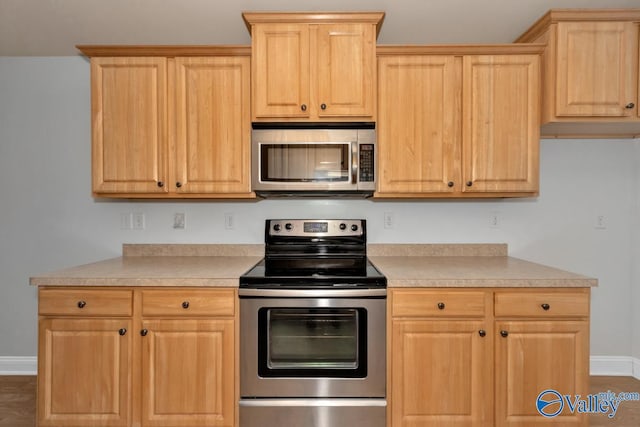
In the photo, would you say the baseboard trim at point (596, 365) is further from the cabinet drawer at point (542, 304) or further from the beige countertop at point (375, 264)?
the cabinet drawer at point (542, 304)

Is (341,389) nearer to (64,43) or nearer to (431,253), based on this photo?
(431,253)

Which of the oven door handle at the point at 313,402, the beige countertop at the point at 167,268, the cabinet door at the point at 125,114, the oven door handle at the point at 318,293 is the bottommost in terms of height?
the oven door handle at the point at 313,402

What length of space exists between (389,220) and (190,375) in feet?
5.30

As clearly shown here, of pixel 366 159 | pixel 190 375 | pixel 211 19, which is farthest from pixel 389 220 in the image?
pixel 211 19

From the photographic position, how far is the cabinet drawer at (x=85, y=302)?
72.8 inches

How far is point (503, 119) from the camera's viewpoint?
7.07ft

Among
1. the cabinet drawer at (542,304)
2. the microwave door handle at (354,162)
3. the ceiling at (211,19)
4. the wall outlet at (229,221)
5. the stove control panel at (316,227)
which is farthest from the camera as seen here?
the wall outlet at (229,221)

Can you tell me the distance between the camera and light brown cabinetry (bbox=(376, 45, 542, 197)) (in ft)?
7.05

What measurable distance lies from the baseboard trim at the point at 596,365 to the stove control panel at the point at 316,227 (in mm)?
2032

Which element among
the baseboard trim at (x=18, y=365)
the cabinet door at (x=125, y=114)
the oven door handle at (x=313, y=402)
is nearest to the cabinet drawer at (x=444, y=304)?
the oven door handle at (x=313, y=402)

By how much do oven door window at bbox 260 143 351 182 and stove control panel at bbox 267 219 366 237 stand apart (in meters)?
0.45

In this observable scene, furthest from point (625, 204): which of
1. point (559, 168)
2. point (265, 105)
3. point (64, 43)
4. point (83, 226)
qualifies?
point (64, 43)

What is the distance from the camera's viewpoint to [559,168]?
8.60 feet

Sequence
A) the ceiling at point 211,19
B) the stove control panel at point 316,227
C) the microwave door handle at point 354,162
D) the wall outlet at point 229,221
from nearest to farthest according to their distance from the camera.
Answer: the ceiling at point 211,19 → the microwave door handle at point 354,162 → the stove control panel at point 316,227 → the wall outlet at point 229,221
